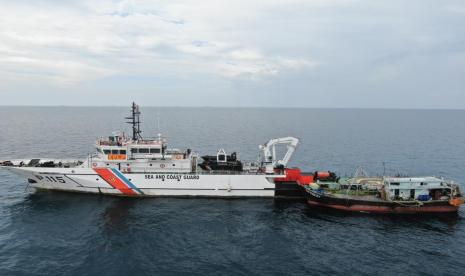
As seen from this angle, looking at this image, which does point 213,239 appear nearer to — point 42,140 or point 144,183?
point 144,183

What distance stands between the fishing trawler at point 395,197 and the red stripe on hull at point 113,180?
74.7ft

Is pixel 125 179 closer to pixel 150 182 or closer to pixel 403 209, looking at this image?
pixel 150 182

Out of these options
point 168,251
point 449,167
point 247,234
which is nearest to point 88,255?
point 168,251

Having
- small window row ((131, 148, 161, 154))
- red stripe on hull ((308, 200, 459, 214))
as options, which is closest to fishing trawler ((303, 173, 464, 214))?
red stripe on hull ((308, 200, 459, 214))

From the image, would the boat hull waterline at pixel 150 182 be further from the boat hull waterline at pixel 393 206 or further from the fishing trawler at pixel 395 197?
the boat hull waterline at pixel 393 206

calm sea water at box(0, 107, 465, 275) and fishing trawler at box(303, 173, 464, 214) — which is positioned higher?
fishing trawler at box(303, 173, 464, 214)

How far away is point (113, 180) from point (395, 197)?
34869mm

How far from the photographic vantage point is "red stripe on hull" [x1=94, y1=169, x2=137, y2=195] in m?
41.4

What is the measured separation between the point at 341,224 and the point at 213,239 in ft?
47.2

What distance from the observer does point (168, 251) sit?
1116 inches

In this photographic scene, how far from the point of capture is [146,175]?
137ft

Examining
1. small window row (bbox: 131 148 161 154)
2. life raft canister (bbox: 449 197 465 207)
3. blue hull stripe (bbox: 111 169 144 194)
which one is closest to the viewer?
life raft canister (bbox: 449 197 465 207)

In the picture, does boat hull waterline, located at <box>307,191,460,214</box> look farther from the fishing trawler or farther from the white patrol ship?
the white patrol ship

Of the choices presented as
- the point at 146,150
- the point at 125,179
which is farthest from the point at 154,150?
the point at 125,179
